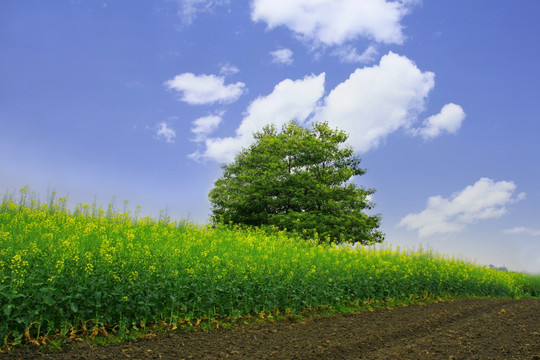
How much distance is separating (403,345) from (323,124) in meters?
19.9

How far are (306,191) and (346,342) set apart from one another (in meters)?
15.5

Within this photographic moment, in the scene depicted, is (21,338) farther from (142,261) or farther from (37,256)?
(142,261)

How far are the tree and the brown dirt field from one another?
35.5 ft

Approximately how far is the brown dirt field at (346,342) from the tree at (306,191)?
10817 mm

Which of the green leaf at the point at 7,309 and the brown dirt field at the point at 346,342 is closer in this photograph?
the green leaf at the point at 7,309

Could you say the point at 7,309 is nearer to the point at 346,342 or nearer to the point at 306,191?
the point at 346,342

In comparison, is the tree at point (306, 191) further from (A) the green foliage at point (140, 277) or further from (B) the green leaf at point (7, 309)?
(B) the green leaf at point (7, 309)

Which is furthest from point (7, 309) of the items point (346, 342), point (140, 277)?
point (346, 342)

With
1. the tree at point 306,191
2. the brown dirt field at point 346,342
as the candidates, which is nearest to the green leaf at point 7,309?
the brown dirt field at point 346,342

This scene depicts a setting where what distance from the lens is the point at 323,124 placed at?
82.1ft

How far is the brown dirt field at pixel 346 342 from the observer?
506cm

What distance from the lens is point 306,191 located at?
842 inches

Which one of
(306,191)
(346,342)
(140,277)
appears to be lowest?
(346,342)

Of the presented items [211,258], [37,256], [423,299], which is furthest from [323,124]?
[37,256]
